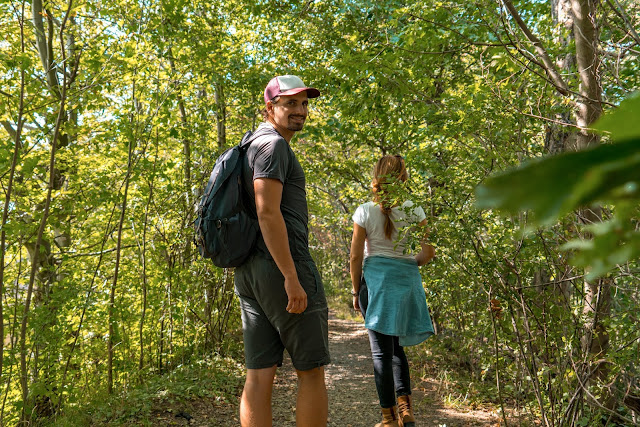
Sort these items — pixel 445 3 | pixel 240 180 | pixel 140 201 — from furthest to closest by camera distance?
pixel 140 201 → pixel 445 3 → pixel 240 180

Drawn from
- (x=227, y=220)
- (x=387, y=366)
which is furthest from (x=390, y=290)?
(x=227, y=220)

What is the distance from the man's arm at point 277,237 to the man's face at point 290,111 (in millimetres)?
476

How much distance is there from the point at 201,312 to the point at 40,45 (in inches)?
189

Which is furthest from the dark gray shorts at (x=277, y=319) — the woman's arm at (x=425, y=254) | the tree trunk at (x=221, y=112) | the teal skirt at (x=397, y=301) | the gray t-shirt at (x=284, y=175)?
the tree trunk at (x=221, y=112)

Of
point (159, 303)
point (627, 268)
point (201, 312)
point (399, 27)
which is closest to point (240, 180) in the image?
point (627, 268)

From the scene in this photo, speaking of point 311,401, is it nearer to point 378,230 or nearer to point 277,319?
point 277,319

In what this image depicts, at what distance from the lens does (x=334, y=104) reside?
5.95m

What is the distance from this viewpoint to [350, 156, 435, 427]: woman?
3389 millimetres

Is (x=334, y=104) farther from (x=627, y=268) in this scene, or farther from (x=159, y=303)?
(x=627, y=268)

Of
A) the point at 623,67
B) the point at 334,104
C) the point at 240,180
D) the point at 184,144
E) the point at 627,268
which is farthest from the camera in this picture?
the point at 184,144

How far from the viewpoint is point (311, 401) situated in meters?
2.52

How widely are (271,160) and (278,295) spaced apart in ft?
2.19

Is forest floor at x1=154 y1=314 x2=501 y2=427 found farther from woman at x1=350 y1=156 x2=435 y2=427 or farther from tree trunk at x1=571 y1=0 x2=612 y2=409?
tree trunk at x1=571 y1=0 x2=612 y2=409

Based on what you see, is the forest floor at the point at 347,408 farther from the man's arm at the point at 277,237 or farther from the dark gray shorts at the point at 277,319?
the man's arm at the point at 277,237
